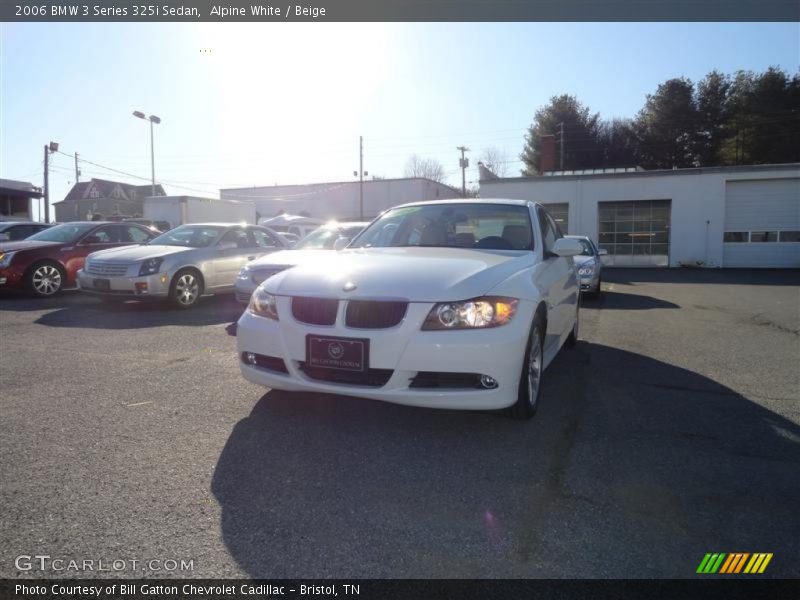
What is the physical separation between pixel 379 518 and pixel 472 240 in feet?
9.03

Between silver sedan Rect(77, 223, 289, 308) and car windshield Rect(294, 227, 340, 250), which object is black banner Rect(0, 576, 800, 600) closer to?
silver sedan Rect(77, 223, 289, 308)

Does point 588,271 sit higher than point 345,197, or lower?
lower

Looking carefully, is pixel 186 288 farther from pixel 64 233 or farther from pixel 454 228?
pixel 454 228

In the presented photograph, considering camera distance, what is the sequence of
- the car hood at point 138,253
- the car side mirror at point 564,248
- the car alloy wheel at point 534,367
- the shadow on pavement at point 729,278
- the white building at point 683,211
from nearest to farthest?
1. the car alloy wheel at point 534,367
2. the car side mirror at point 564,248
3. the car hood at point 138,253
4. the shadow on pavement at point 729,278
5. the white building at point 683,211

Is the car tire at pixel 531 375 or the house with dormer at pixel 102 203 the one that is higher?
the house with dormer at pixel 102 203

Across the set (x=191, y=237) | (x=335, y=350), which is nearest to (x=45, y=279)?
(x=191, y=237)

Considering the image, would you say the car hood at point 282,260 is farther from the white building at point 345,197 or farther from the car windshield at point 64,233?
the white building at point 345,197

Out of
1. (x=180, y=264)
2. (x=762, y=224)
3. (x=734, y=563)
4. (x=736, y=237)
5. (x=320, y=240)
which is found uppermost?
(x=762, y=224)

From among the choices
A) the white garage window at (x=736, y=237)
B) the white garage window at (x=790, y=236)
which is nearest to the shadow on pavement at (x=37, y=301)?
the white garage window at (x=736, y=237)

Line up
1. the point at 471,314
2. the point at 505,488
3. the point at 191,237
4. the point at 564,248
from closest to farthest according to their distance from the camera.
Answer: the point at 505,488
the point at 471,314
the point at 564,248
the point at 191,237

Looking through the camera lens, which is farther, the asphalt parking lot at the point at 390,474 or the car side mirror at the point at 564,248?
the car side mirror at the point at 564,248

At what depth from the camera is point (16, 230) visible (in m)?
13.1

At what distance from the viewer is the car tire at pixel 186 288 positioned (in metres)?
8.75

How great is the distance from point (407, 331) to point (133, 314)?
6.60 meters
